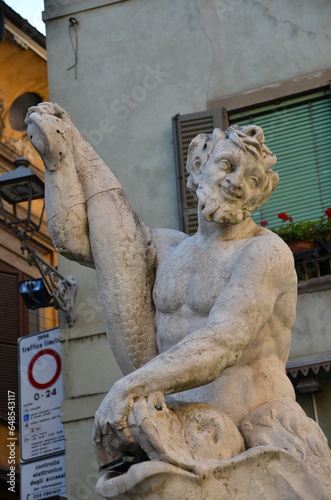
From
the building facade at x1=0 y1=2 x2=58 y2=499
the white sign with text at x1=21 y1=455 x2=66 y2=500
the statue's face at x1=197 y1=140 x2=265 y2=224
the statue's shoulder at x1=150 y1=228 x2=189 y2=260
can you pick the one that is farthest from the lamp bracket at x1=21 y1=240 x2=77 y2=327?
the statue's face at x1=197 y1=140 x2=265 y2=224

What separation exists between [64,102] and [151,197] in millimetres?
1960

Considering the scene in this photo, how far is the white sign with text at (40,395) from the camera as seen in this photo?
14305 mm

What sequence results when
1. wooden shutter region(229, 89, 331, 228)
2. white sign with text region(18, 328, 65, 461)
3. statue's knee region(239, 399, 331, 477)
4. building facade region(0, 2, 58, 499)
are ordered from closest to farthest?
statue's knee region(239, 399, 331, 477) < wooden shutter region(229, 89, 331, 228) < white sign with text region(18, 328, 65, 461) < building facade region(0, 2, 58, 499)

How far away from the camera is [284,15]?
49.0 ft

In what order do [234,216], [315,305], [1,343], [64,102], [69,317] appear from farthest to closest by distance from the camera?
[1,343] → [64,102] → [69,317] → [315,305] → [234,216]

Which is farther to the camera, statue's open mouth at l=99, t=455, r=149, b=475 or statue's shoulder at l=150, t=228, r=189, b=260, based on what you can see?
statue's shoulder at l=150, t=228, r=189, b=260

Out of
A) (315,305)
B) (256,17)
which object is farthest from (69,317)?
(256,17)

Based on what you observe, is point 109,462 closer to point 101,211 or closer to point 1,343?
point 101,211

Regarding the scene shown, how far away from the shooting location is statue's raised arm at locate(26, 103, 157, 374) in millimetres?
5215

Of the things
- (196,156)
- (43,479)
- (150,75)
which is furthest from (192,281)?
(150,75)

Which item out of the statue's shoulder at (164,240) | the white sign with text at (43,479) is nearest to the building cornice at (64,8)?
the white sign with text at (43,479)

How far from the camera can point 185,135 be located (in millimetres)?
14609

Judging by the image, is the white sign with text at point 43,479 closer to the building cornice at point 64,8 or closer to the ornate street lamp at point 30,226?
the ornate street lamp at point 30,226

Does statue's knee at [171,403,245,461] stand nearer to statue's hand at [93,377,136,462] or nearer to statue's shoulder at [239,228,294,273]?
statue's hand at [93,377,136,462]
